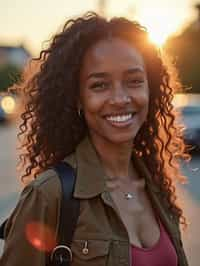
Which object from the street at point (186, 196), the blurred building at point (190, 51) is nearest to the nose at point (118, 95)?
the street at point (186, 196)

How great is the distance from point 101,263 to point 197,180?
27.3ft

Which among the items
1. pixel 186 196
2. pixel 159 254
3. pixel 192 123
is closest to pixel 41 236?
pixel 159 254

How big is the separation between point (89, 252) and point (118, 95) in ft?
1.79

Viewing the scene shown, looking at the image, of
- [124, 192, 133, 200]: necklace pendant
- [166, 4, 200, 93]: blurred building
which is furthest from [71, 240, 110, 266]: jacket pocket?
[166, 4, 200, 93]: blurred building

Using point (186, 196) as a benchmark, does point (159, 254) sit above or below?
above

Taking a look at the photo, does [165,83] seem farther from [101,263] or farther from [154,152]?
[101,263]

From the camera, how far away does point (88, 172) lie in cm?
204

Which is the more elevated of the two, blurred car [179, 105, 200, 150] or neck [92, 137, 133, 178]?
neck [92, 137, 133, 178]

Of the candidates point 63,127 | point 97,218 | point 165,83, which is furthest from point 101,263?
point 165,83

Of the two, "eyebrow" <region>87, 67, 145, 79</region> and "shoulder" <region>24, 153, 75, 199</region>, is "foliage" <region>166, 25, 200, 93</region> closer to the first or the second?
"eyebrow" <region>87, 67, 145, 79</region>

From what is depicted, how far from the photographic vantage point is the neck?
218 centimetres

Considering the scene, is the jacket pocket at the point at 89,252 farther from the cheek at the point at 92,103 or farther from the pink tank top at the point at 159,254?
the cheek at the point at 92,103

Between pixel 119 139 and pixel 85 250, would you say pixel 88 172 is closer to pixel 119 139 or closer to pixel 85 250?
pixel 119 139

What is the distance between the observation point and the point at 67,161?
2.06m
